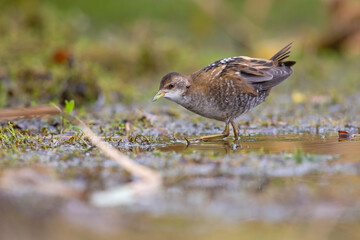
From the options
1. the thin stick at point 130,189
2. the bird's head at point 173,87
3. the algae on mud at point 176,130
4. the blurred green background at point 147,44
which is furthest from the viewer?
the blurred green background at point 147,44

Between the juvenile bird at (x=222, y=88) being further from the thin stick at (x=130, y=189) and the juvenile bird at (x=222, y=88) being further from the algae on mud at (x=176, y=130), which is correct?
the thin stick at (x=130, y=189)

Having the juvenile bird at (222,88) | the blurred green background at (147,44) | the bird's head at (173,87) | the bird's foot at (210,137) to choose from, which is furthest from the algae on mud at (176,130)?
the bird's head at (173,87)

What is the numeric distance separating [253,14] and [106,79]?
5.59 meters

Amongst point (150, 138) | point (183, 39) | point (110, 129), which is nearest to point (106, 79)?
point (110, 129)

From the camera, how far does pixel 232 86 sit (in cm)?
579

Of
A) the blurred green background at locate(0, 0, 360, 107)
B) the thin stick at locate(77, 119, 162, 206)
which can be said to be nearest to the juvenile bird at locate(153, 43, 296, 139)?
the thin stick at locate(77, 119, 162, 206)

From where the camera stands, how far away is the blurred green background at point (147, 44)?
8.70 meters

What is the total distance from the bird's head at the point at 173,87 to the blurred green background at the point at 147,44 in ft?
9.00

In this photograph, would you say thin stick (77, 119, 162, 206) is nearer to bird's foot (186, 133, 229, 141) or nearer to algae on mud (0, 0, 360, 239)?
algae on mud (0, 0, 360, 239)

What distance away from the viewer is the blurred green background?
343 inches

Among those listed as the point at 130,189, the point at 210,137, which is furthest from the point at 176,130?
the point at 130,189

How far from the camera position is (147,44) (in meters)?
11.2

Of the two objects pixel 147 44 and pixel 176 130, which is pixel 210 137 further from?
pixel 147 44

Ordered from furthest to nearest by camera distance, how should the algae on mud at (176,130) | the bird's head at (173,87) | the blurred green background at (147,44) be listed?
the blurred green background at (147,44) → the bird's head at (173,87) → the algae on mud at (176,130)
